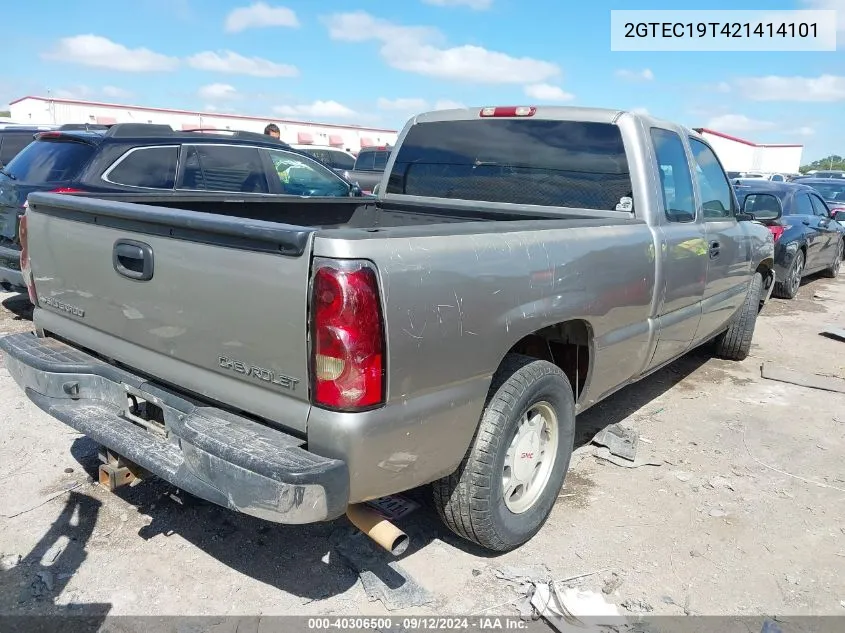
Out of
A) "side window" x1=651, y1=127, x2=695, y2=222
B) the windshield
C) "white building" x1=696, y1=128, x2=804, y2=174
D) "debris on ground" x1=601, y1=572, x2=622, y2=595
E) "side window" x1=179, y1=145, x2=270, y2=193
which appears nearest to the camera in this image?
"debris on ground" x1=601, y1=572, x2=622, y2=595

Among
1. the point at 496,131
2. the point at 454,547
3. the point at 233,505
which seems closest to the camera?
the point at 233,505

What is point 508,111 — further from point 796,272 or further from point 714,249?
point 796,272

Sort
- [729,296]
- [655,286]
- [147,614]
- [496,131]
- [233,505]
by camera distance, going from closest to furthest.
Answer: [233,505] → [147,614] → [655,286] → [496,131] → [729,296]

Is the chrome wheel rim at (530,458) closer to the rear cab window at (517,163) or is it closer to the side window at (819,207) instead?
the rear cab window at (517,163)

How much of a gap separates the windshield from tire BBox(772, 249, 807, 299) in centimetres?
621

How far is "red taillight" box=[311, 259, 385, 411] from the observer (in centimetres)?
205

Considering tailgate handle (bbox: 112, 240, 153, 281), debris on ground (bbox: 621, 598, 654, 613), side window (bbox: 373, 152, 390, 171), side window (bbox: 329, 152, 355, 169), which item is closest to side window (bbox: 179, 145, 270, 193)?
tailgate handle (bbox: 112, 240, 153, 281)

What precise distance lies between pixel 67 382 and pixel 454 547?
6.19ft

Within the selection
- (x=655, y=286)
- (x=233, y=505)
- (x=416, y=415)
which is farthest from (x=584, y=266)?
(x=233, y=505)

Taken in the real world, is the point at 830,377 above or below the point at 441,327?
below

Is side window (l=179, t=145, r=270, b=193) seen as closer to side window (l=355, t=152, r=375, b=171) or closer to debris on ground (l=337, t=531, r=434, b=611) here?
debris on ground (l=337, t=531, r=434, b=611)

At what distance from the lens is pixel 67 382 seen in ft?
9.43

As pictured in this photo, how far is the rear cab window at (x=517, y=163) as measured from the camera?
3.74 meters

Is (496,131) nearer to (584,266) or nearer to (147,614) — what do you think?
(584,266)
